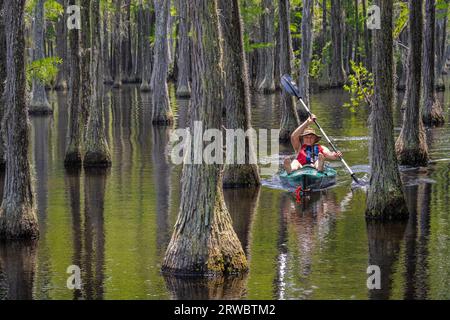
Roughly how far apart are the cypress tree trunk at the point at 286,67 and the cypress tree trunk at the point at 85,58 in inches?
283

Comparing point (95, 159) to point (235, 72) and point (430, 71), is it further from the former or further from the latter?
point (430, 71)

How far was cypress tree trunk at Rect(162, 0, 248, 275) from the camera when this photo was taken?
14.4m

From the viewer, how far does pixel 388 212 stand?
19.1 m

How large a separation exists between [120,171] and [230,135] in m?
5.45

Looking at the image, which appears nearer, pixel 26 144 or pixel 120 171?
pixel 26 144

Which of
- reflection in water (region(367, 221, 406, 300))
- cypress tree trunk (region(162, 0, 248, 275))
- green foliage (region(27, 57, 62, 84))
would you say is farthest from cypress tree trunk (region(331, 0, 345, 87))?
cypress tree trunk (region(162, 0, 248, 275))

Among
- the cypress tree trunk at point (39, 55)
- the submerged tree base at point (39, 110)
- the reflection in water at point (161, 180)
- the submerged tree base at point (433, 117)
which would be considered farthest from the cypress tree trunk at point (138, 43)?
the submerged tree base at point (433, 117)

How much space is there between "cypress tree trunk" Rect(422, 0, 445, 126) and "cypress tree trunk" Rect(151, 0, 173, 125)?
Answer: 1035 cm

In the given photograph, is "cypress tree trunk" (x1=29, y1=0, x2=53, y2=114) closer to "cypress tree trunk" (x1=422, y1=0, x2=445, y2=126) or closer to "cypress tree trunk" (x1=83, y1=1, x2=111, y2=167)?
"cypress tree trunk" (x1=422, y1=0, x2=445, y2=126)

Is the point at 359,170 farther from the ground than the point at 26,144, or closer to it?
closer to it

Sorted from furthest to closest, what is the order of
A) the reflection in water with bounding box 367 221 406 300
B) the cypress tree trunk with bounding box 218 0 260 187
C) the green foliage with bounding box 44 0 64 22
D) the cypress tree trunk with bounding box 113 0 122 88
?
the cypress tree trunk with bounding box 113 0 122 88
the green foliage with bounding box 44 0 64 22
the cypress tree trunk with bounding box 218 0 260 187
the reflection in water with bounding box 367 221 406 300

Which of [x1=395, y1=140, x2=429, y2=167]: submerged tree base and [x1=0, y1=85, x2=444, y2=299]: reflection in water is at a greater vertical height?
[x1=395, y1=140, x2=429, y2=167]: submerged tree base

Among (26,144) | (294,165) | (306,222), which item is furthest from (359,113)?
(26,144)
